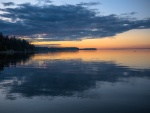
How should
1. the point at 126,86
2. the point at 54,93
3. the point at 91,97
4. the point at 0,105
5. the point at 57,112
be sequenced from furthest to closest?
the point at 126,86
the point at 54,93
the point at 91,97
the point at 0,105
the point at 57,112

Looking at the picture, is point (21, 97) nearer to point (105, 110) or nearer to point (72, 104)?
point (72, 104)

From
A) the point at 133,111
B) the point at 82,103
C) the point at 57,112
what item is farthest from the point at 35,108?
the point at 133,111

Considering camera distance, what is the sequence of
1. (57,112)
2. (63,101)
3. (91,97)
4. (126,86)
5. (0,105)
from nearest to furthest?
(57,112) → (0,105) → (63,101) → (91,97) → (126,86)

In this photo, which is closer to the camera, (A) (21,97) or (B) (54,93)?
(A) (21,97)

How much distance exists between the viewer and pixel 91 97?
2242 cm

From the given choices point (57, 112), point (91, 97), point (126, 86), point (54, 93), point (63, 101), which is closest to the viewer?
point (57, 112)

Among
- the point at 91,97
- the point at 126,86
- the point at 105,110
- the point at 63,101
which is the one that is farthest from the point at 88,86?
the point at 105,110

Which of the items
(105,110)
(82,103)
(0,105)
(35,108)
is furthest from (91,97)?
(0,105)

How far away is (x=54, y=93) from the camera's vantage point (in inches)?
957

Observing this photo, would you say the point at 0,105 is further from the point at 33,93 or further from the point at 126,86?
the point at 126,86

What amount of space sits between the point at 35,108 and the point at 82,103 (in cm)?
376

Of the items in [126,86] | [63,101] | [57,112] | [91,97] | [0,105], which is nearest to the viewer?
[57,112]

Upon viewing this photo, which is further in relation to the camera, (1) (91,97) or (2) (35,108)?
(1) (91,97)

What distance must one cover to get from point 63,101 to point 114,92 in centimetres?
612
